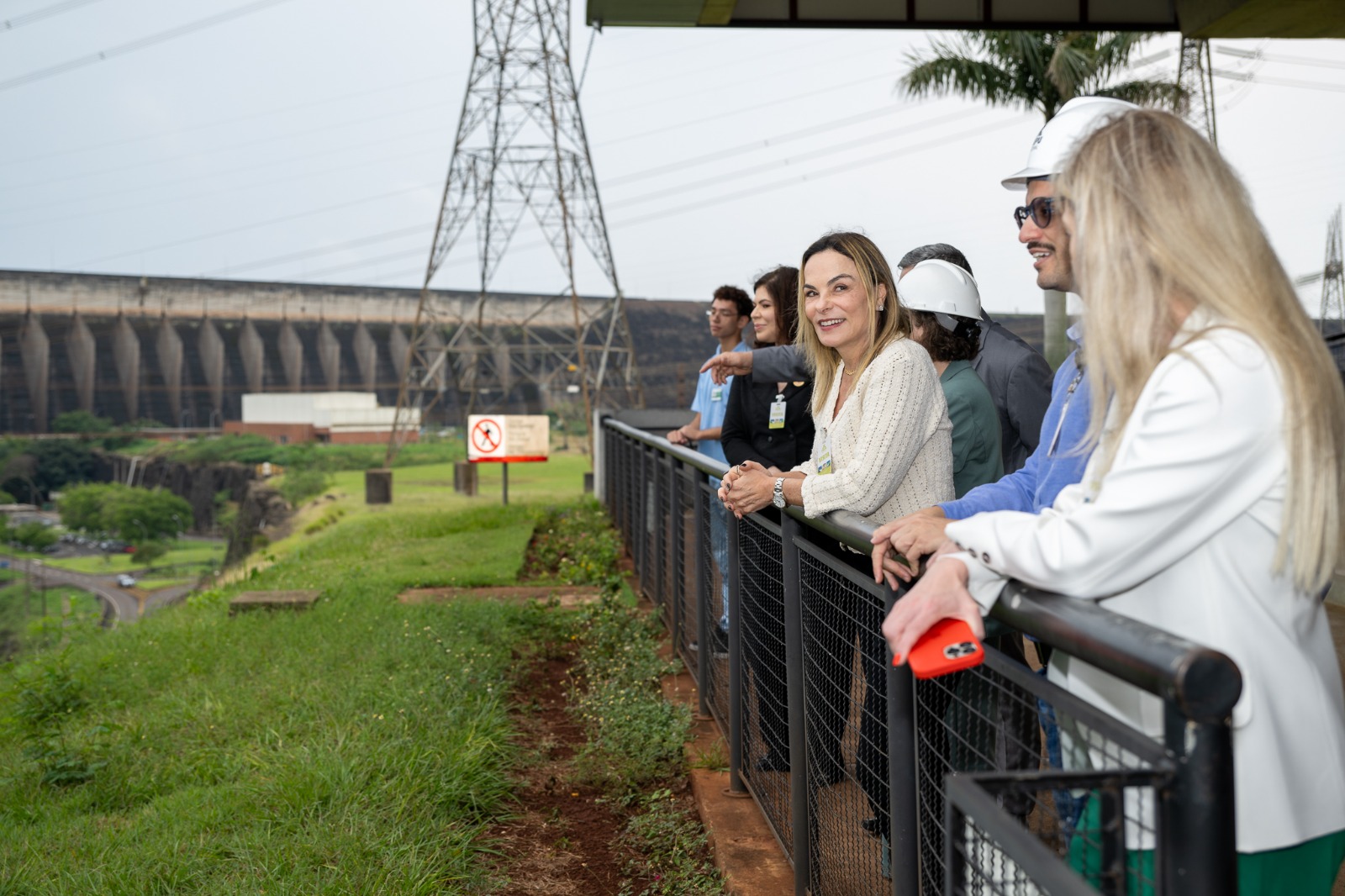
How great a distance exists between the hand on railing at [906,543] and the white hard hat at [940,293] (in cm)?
129

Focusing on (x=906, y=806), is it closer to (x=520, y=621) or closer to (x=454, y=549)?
(x=520, y=621)

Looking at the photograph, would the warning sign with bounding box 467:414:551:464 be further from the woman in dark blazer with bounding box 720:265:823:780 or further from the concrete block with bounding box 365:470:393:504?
the woman in dark blazer with bounding box 720:265:823:780

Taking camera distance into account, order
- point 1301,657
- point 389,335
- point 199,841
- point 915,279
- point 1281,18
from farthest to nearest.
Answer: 1. point 389,335
2. point 1281,18
3. point 199,841
4. point 915,279
5. point 1301,657

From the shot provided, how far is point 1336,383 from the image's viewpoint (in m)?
1.33

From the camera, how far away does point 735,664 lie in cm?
379

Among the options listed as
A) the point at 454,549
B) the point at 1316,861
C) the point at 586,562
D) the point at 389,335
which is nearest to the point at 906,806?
Answer: the point at 1316,861

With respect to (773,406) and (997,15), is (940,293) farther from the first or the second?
(997,15)

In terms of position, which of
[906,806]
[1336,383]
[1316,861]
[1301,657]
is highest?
[1336,383]

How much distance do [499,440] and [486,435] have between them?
0.60 ft

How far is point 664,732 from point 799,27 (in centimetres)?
556

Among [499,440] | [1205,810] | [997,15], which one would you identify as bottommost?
[499,440]

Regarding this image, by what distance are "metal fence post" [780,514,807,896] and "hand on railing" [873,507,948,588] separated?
2.89 ft

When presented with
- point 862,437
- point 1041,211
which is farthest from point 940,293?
point 1041,211

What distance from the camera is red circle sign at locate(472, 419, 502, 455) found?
14828 mm
